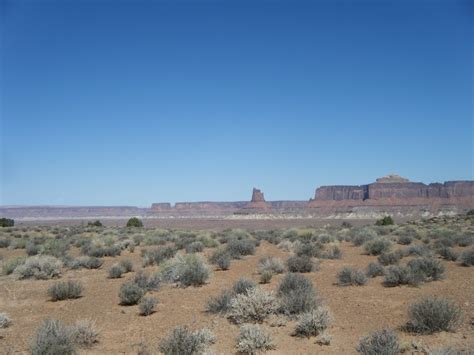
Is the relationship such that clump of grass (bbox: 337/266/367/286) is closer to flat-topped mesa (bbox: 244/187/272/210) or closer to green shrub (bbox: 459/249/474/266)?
green shrub (bbox: 459/249/474/266)

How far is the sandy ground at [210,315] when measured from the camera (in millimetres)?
7398

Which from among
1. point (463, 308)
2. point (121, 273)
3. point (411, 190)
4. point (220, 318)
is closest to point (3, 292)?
point (121, 273)

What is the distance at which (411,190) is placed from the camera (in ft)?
490

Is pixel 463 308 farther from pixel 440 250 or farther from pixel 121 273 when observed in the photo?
pixel 121 273

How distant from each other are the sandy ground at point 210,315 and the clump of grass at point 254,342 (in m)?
0.16

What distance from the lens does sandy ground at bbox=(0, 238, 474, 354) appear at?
24.3 feet

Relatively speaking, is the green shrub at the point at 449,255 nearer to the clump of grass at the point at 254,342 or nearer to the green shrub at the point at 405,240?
the green shrub at the point at 405,240

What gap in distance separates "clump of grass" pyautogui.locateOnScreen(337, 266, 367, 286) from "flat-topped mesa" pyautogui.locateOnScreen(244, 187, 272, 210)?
163 metres

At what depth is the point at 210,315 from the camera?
9.62 meters

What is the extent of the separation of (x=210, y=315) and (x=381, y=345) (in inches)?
177

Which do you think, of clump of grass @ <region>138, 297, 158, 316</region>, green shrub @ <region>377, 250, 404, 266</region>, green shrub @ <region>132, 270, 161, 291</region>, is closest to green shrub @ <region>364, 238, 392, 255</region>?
green shrub @ <region>377, 250, 404, 266</region>

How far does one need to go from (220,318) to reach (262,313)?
107 cm

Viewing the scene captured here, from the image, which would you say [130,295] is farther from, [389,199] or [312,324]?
[389,199]

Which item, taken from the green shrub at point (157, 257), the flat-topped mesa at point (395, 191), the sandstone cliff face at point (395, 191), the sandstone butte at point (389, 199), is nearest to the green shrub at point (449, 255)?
the green shrub at point (157, 257)
